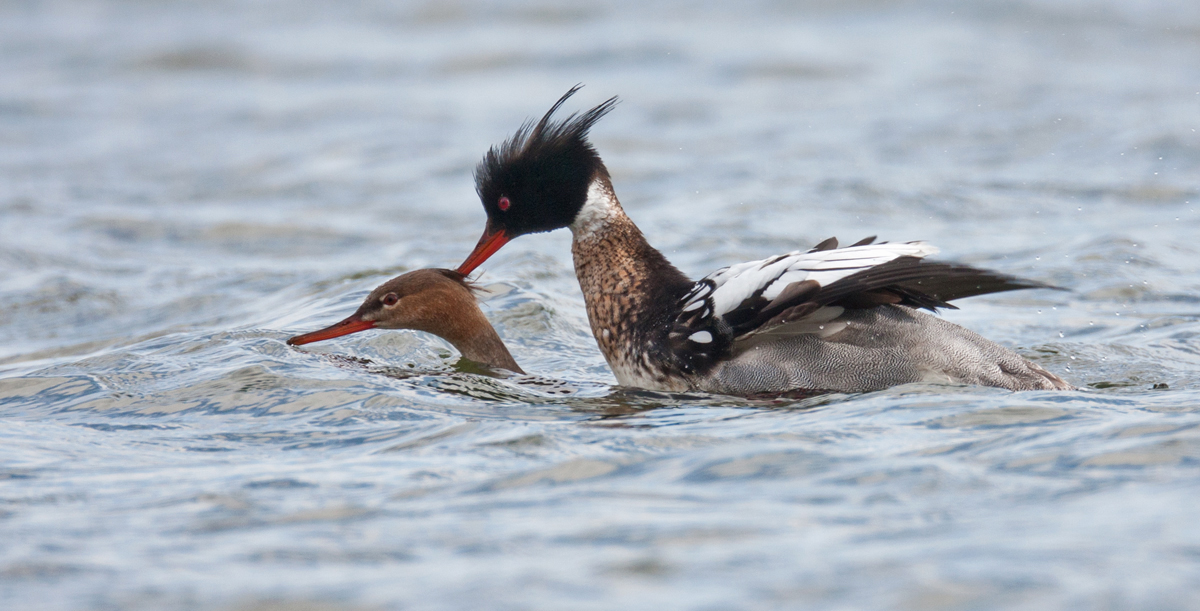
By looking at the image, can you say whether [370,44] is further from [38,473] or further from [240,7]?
[38,473]

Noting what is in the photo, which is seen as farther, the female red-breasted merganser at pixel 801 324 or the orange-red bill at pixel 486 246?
the orange-red bill at pixel 486 246

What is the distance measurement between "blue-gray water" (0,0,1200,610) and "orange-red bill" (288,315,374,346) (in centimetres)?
13

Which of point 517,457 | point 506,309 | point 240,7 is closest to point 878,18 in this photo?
point 240,7

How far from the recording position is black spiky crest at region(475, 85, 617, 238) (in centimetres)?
700

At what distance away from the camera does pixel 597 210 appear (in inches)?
280

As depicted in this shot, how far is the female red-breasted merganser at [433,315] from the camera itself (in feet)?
24.0

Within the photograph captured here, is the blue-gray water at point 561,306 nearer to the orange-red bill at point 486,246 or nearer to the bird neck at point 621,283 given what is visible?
the bird neck at point 621,283

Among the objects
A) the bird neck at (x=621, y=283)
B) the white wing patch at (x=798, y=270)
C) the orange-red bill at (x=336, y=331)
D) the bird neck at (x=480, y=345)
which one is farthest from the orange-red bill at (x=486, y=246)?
the white wing patch at (x=798, y=270)

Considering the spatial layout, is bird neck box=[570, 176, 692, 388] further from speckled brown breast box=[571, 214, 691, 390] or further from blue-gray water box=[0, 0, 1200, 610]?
blue-gray water box=[0, 0, 1200, 610]

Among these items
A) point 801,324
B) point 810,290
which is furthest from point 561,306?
point 810,290

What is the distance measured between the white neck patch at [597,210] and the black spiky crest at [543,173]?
0.04 metres

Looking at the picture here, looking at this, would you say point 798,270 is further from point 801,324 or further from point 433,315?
point 433,315

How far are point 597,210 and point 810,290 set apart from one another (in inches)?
66.1

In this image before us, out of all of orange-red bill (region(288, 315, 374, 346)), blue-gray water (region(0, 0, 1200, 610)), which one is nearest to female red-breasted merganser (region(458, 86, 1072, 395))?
blue-gray water (region(0, 0, 1200, 610))
